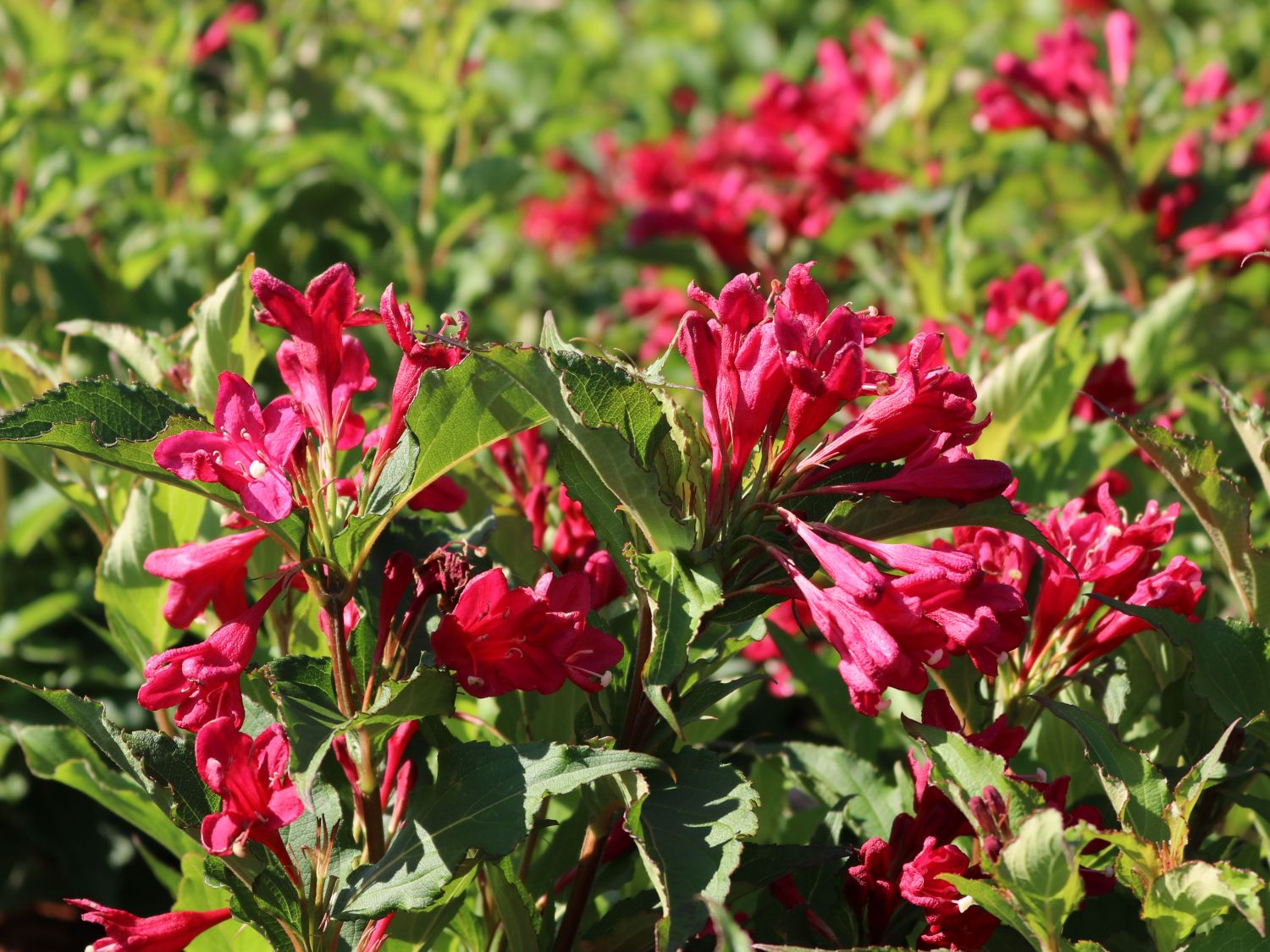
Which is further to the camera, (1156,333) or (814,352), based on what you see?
(1156,333)

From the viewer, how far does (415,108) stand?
341 centimetres

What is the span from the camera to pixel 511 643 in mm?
1231

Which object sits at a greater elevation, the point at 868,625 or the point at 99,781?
the point at 868,625

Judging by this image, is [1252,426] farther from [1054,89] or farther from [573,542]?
[1054,89]

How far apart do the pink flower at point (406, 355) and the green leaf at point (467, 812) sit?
32cm

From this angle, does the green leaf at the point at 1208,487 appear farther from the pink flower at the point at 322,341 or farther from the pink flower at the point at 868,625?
the pink flower at the point at 322,341

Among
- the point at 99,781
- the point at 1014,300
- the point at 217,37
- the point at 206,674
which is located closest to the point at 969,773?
the point at 206,674

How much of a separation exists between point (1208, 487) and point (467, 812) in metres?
0.83

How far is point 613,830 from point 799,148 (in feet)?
9.11

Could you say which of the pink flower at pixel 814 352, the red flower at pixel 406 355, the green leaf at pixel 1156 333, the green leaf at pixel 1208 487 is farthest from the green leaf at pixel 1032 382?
the red flower at pixel 406 355

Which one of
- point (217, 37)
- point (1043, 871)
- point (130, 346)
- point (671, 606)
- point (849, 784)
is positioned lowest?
point (849, 784)

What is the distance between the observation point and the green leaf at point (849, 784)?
1547 millimetres

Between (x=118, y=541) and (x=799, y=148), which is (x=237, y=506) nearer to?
(x=118, y=541)

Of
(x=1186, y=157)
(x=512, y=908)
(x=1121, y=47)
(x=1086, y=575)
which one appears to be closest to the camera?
(x=512, y=908)
